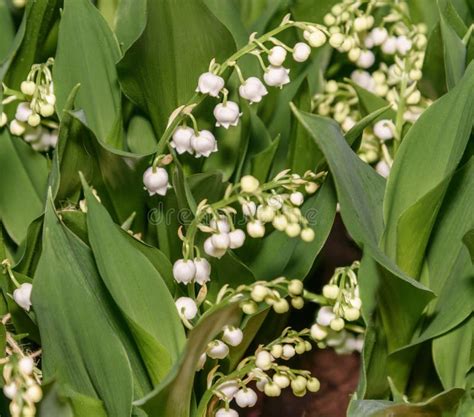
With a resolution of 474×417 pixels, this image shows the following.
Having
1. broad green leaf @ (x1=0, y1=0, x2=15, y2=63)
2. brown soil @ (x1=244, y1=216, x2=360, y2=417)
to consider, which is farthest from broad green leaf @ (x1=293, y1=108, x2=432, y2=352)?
broad green leaf @ (x1=0, y1=0, x2=15, y2=63)

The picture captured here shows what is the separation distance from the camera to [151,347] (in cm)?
93

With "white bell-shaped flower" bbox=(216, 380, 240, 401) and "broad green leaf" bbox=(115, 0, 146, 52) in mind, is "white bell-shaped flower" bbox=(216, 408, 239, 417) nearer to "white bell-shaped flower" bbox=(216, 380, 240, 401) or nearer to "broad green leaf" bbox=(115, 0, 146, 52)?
"white bell-shaped flower" bbox=(216, 380, 240, 401)

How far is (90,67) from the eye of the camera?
3.63 ft

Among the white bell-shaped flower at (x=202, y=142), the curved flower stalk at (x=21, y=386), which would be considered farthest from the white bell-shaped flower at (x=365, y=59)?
the curved flower stalk at (x=21, y=386)

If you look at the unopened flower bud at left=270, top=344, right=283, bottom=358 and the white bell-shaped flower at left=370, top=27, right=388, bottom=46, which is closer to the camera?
the unopened flower bud at left=270, top=344, right=283, bottom=358

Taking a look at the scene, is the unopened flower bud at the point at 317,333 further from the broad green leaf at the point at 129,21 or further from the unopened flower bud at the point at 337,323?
the broad green leaf at the point at 129,21

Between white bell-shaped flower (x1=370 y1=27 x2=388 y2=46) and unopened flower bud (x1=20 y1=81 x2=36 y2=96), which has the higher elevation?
unopened flower bud (x1=20 y1=81 x2=36 y2=96)

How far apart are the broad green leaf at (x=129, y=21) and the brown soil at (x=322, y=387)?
0.37m

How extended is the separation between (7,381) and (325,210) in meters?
0.38

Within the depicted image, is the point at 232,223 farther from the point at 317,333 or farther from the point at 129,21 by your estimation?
the point at 129,21

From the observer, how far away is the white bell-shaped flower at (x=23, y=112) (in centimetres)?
107

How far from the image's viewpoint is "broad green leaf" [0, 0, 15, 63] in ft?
3.80

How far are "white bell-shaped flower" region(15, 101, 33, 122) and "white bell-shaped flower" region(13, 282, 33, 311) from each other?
19 cm

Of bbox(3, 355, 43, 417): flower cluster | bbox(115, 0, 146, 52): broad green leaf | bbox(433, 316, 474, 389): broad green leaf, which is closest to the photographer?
bbox(3, 355, 43, 417): flower cluster
